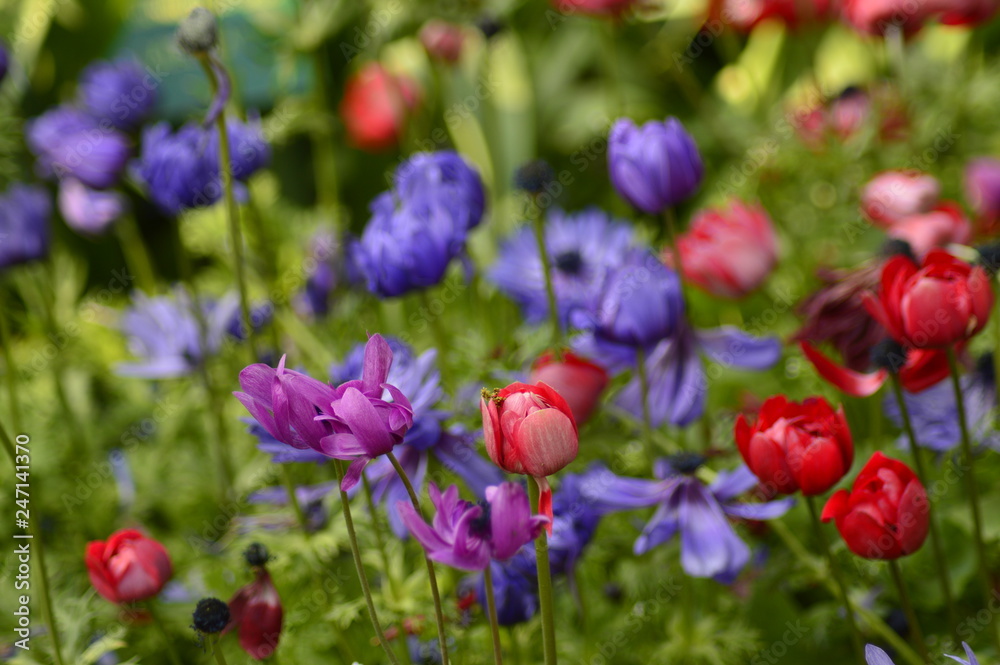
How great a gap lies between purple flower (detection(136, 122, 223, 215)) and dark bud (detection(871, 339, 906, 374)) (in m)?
0.62

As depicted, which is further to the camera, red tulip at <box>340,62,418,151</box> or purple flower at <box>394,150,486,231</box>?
red tulip at <box>340,62,418,151</box>

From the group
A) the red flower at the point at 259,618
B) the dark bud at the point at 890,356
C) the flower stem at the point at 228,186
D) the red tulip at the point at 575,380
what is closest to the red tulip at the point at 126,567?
the red flower at the point at 259,618

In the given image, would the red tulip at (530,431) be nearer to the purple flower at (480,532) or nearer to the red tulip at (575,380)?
the purple flower at (480,532)

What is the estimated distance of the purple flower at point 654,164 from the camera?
750mm

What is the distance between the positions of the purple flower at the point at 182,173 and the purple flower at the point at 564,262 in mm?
298

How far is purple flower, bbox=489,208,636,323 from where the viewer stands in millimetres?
975

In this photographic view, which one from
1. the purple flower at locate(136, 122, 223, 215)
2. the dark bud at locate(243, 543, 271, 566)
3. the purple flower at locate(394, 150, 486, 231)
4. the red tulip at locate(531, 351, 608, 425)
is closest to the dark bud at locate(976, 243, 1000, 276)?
the red tulip at locate(531, 351, 608, 425)

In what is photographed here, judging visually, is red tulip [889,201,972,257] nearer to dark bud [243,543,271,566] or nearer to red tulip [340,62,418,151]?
→ dark bud [243,543,271,566]

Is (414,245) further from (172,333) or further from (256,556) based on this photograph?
(172,333)

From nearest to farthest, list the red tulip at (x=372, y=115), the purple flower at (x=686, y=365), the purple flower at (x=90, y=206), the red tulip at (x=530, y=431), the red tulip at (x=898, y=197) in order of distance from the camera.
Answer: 1. the red tulip at (x=530, y=431)
2. the purple flower at (x=686, y=365)
3. the red tulip at (x=898, y=197)
4. the purple flower at (x=90, y=206)
5. the red tulip at (x=372, y=115)

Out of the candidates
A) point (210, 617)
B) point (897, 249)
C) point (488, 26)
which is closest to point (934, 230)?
point (897, 249)

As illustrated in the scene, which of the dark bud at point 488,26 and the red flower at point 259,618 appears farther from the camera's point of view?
the dark bud at point 488,26

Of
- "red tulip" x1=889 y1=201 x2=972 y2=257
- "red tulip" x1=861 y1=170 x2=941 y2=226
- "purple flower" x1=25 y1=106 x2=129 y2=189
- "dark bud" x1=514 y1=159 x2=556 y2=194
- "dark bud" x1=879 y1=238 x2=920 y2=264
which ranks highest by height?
"purple flower" x1=25 y1=106 x2=129 y2=189

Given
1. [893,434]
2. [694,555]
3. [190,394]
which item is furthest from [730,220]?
[190,394]
